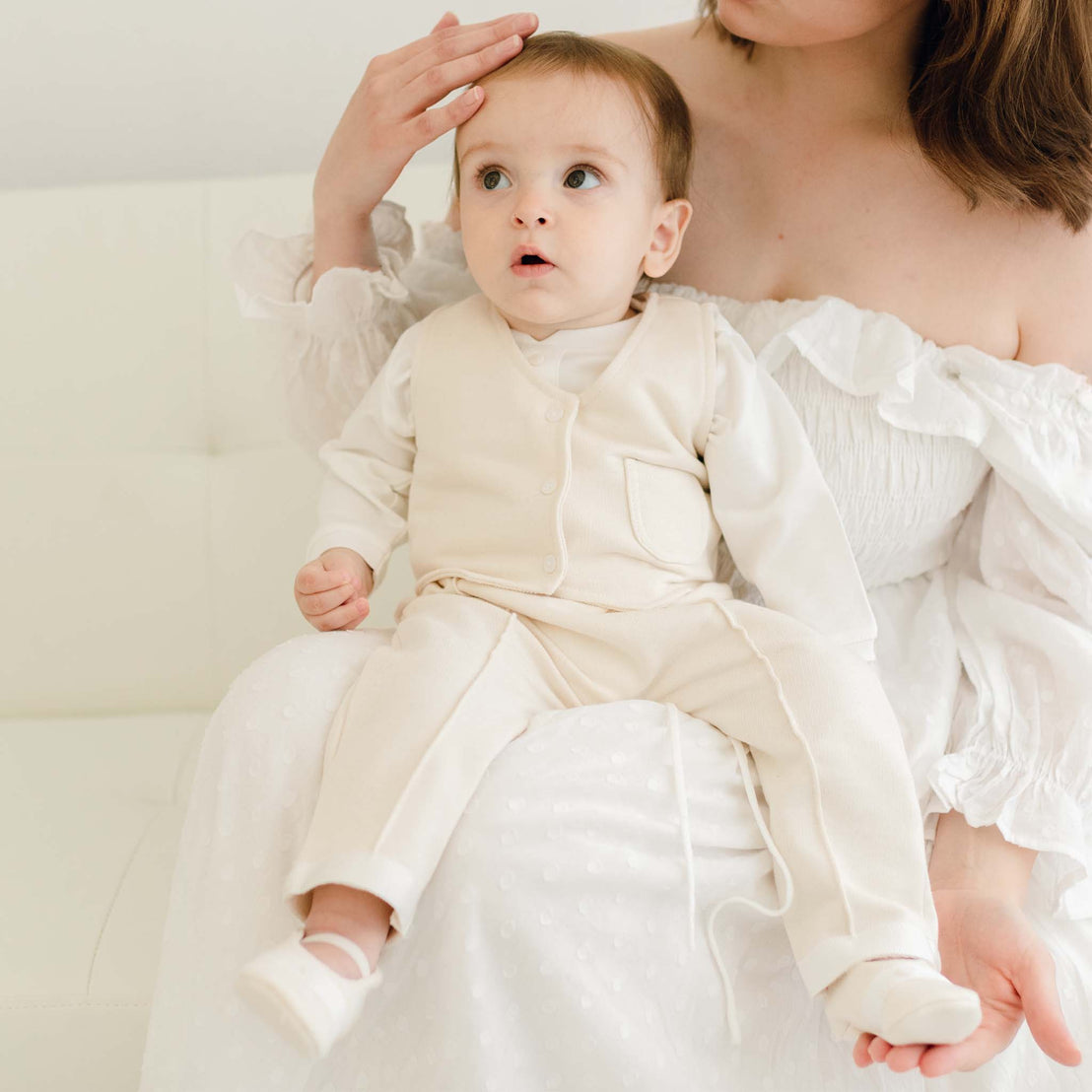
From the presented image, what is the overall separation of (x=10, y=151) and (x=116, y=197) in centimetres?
37

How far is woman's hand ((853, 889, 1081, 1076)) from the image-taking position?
877mm

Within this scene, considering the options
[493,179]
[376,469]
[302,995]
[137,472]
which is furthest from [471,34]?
[302,995]

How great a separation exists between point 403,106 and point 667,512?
48 centimetres

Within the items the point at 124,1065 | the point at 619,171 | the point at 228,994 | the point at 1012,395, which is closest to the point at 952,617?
the point at 1012,395

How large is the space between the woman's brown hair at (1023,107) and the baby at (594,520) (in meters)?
0.29

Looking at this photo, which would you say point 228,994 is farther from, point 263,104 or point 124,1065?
point 263,104

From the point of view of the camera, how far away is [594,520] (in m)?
1.13

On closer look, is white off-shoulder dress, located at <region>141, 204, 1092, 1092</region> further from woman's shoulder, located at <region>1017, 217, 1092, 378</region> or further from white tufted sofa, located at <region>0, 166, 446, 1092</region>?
white tufted sofa, located at <region>0, 166, 446, 1092</region>

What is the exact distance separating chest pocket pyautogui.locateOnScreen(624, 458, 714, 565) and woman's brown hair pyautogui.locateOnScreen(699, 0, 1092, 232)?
0.44 m

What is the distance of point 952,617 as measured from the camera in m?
1.29

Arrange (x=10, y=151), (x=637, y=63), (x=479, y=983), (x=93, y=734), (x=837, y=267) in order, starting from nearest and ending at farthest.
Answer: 1. (x=479, y=983)
2. (x=637, y=63)
3. (x=837, y=267)
4. (x=93, y=734)
5. (x=10, y=151)

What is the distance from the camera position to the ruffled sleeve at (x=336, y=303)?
1330 mm

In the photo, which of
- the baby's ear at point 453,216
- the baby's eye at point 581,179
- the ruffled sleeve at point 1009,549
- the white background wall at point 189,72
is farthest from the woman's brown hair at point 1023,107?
the white background wall at point 189,72

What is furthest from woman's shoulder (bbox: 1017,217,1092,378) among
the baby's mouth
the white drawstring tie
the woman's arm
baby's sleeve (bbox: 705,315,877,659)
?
the white drawstring tie
